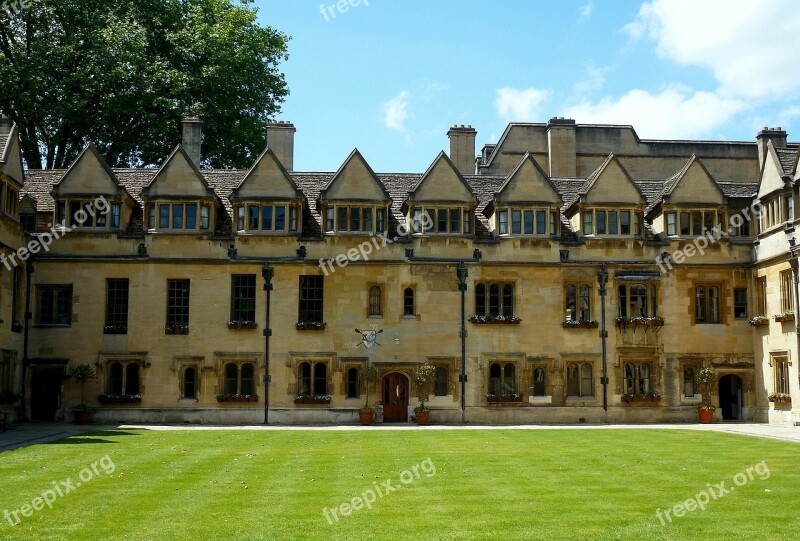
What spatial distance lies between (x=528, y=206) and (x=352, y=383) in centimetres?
1079

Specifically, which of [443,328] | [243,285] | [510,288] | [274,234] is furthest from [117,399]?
[510,288]

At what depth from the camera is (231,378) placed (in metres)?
38.3

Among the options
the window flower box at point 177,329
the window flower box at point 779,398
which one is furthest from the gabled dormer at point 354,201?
the window flower box at point 779,398

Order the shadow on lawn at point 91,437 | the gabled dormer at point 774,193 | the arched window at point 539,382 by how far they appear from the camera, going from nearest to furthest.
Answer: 1. the shadow on lawn at point 91,437
2. the gabled dormer at point 774,193
3. the arched window at point 539,382

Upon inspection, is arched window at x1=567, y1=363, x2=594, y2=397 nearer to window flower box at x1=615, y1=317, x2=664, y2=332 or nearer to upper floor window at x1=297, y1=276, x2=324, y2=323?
window flower box at x1=615, y1=317, x2=664, y2=332

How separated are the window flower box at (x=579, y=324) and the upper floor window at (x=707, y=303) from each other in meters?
4.57

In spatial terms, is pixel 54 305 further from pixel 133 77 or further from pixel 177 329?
pixel 133 77

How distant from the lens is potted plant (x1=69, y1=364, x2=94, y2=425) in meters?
36.3

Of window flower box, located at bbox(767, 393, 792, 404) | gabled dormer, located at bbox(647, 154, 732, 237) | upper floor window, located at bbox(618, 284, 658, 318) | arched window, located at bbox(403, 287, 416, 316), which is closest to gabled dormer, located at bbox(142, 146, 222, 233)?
arched window, located at bbox(403, 287, 416, 316)

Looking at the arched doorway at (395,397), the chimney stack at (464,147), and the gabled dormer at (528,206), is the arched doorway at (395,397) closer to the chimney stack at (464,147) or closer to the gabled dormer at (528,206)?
the gabled dormer at (528,206)

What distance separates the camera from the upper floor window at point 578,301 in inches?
1559

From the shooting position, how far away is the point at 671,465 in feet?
66.7

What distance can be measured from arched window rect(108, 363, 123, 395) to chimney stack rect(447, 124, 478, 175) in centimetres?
1922

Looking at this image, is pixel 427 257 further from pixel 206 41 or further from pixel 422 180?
pixel 206 41
